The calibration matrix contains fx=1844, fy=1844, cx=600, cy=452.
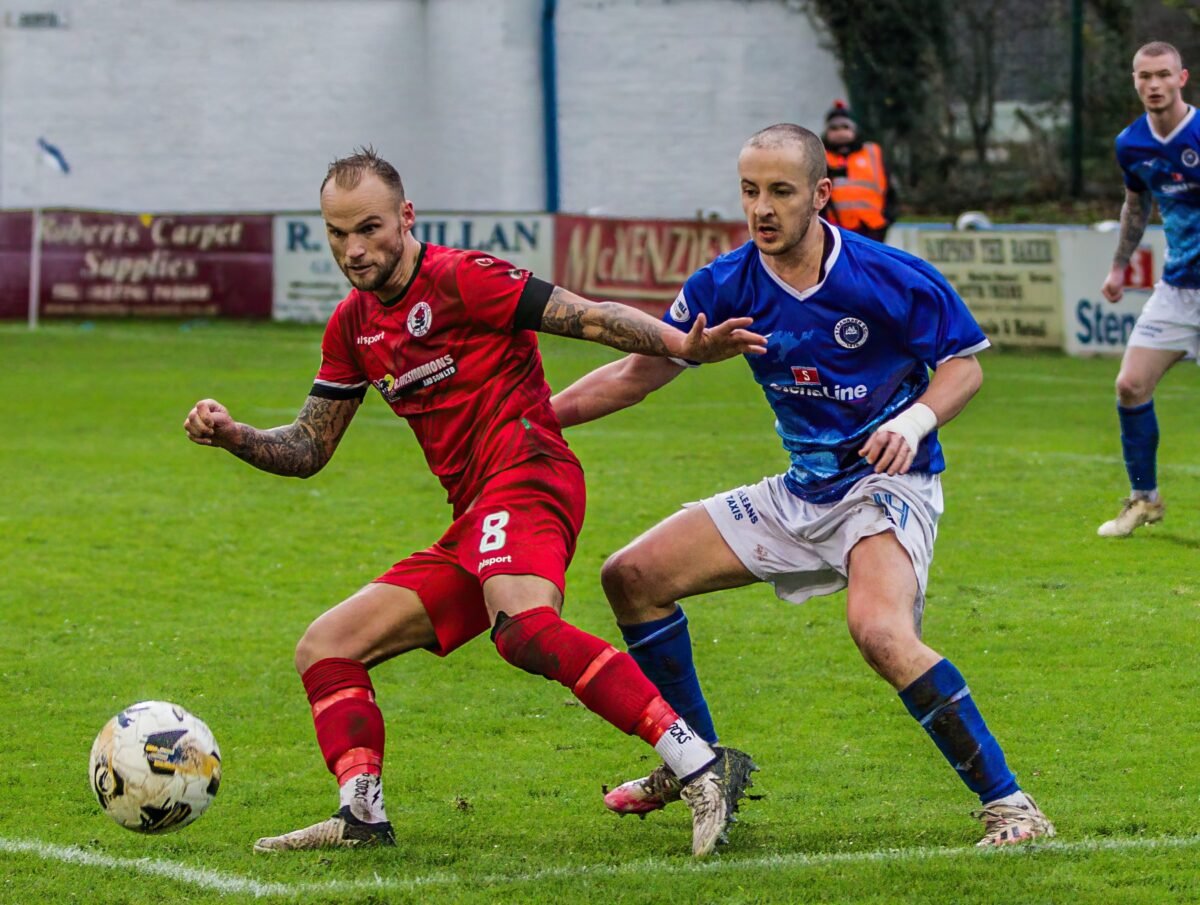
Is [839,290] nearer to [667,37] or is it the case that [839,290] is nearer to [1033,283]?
[1033,283]

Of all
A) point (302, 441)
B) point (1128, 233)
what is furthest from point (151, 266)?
point (302, 441)

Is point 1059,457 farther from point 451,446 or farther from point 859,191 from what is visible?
point 451,446

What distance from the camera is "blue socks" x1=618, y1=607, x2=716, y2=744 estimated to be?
5.25m

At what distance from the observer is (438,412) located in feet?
16.8

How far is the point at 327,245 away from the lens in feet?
76.7

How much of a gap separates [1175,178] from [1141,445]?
133 cm

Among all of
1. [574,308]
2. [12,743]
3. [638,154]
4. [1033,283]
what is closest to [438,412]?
[574,308]

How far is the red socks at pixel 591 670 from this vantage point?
4.66 meters

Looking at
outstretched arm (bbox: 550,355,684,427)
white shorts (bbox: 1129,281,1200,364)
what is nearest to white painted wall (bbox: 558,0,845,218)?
white shorts (bbox: 1129,281,1200,364)

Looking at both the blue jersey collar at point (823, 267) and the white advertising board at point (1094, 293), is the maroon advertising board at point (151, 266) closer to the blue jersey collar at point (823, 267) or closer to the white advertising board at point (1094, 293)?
the white advertising board at point (1094, 293)

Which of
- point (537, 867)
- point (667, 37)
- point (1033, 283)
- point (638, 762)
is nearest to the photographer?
point (537, 867)

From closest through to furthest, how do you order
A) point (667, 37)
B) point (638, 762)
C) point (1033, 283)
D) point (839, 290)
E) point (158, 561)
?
point (839, 290), point (638, 762), point (158, 561), point (1033, 283), point (667, 37)

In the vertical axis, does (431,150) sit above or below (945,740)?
above

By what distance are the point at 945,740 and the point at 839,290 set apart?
1222 mm
